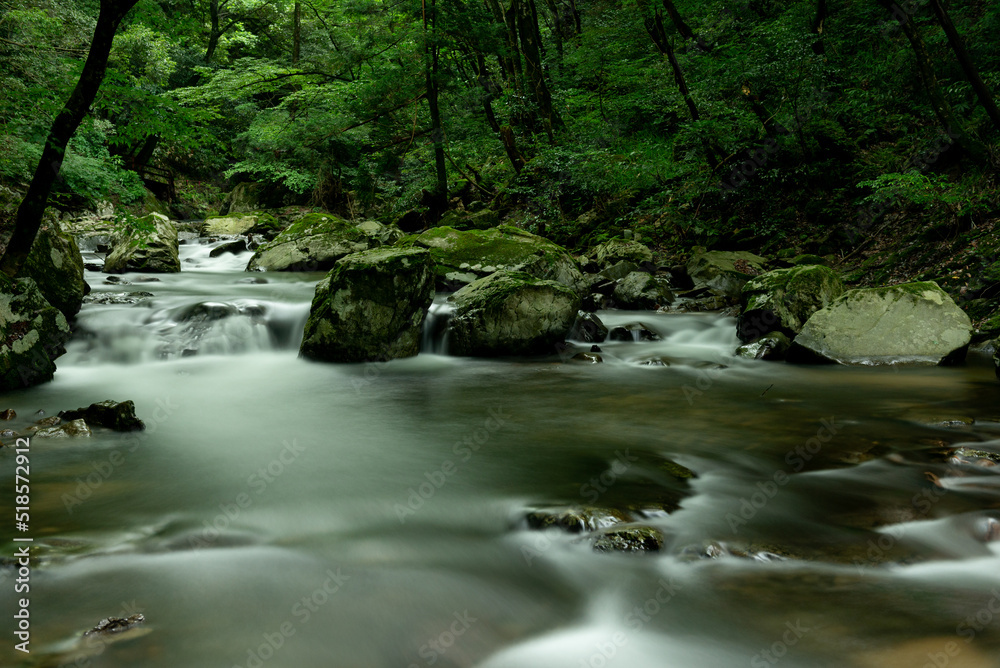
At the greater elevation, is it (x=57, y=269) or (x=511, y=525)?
(x=57, y=269)

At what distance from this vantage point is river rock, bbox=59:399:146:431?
16.4ft

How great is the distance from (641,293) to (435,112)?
22.7 feet

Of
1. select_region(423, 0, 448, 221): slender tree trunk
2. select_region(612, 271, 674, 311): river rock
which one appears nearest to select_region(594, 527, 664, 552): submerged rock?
select_region(612, 271, 674, 311): river rock

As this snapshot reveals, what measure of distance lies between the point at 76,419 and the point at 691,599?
4.86 m

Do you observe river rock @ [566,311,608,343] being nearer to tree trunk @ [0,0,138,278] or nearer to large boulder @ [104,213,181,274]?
tree trunk @ [0,0,138,278]

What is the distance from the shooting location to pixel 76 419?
491 cm

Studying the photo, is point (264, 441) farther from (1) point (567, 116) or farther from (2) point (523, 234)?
(1) point (567, 116)

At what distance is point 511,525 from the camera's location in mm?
3561

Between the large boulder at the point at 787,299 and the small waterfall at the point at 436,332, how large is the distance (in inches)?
166

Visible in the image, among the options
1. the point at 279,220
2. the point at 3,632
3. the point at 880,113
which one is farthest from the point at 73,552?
the point at 279,220

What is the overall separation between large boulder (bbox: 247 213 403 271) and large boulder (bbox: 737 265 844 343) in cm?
935

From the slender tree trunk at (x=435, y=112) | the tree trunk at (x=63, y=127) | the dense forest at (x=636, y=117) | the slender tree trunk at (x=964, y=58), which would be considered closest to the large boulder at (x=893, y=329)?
the dense forest at (x=636, y=117)

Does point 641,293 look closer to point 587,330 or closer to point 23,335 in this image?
point 587,330

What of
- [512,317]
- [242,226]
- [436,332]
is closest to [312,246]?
[242,226]
